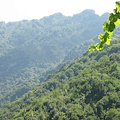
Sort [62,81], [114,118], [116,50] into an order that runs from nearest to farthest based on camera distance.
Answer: [114,118]
[116,50]
[62,81]

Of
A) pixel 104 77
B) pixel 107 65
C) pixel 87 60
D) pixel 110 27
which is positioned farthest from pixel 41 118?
pixel 87 60

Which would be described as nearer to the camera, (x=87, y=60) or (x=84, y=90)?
(x=84, y=90)

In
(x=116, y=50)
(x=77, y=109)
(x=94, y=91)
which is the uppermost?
(x=116, y=50)

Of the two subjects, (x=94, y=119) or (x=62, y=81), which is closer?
(x=94, y=119)

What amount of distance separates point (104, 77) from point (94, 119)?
24.4m

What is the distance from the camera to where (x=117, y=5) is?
4660 millimetres

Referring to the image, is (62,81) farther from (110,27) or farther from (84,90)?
(110,27)

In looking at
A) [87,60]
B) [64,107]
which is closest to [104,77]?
[64,107]

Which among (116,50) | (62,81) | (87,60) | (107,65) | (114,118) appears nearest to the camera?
(114,118)

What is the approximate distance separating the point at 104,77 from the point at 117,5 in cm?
7817

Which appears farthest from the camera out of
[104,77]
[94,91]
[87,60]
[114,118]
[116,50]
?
[87,60]

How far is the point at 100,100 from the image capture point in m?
66.4

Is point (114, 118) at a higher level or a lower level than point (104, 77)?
lower

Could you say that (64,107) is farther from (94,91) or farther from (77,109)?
(94,91)
